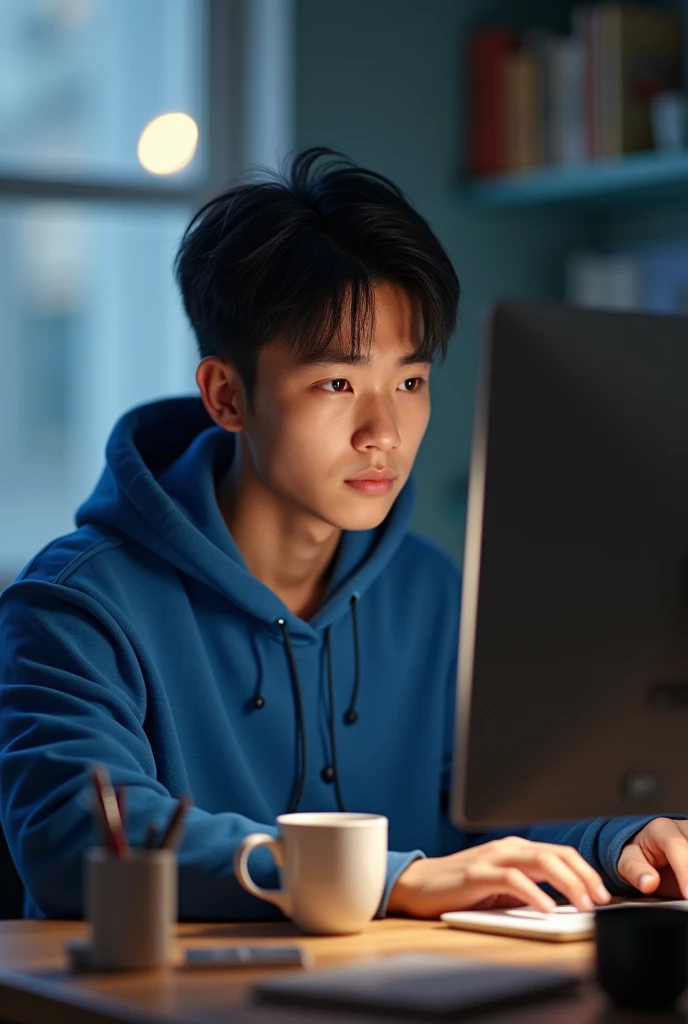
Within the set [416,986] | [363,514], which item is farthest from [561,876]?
[363,514]

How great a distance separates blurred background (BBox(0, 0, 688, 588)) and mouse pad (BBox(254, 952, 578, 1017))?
2695 mm

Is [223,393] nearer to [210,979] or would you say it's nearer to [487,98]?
[210,979]

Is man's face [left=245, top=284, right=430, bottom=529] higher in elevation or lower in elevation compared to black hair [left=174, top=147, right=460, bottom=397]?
lower

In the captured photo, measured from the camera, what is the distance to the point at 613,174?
3596mm

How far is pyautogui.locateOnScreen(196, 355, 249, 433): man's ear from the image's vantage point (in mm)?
1789

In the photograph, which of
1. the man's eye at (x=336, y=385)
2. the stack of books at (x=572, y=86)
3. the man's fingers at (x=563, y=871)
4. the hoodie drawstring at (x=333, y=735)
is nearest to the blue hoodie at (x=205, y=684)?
Result: the hoodie drawstring at (x=333, y=735)

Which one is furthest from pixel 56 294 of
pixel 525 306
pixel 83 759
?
pixel 525 306

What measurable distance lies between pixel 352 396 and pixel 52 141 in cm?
233

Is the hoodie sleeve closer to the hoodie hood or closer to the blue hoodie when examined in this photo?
the blue hoodie

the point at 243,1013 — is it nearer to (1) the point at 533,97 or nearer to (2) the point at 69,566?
(2) the point at 69,566

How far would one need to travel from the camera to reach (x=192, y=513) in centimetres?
175

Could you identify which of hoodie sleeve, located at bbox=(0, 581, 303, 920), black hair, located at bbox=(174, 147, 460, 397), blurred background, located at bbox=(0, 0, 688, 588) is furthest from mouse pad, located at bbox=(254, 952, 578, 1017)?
blurred background, located at bbox=(0, 0, 688, 588)

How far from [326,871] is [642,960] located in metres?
0.29

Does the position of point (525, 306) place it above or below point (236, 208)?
below
